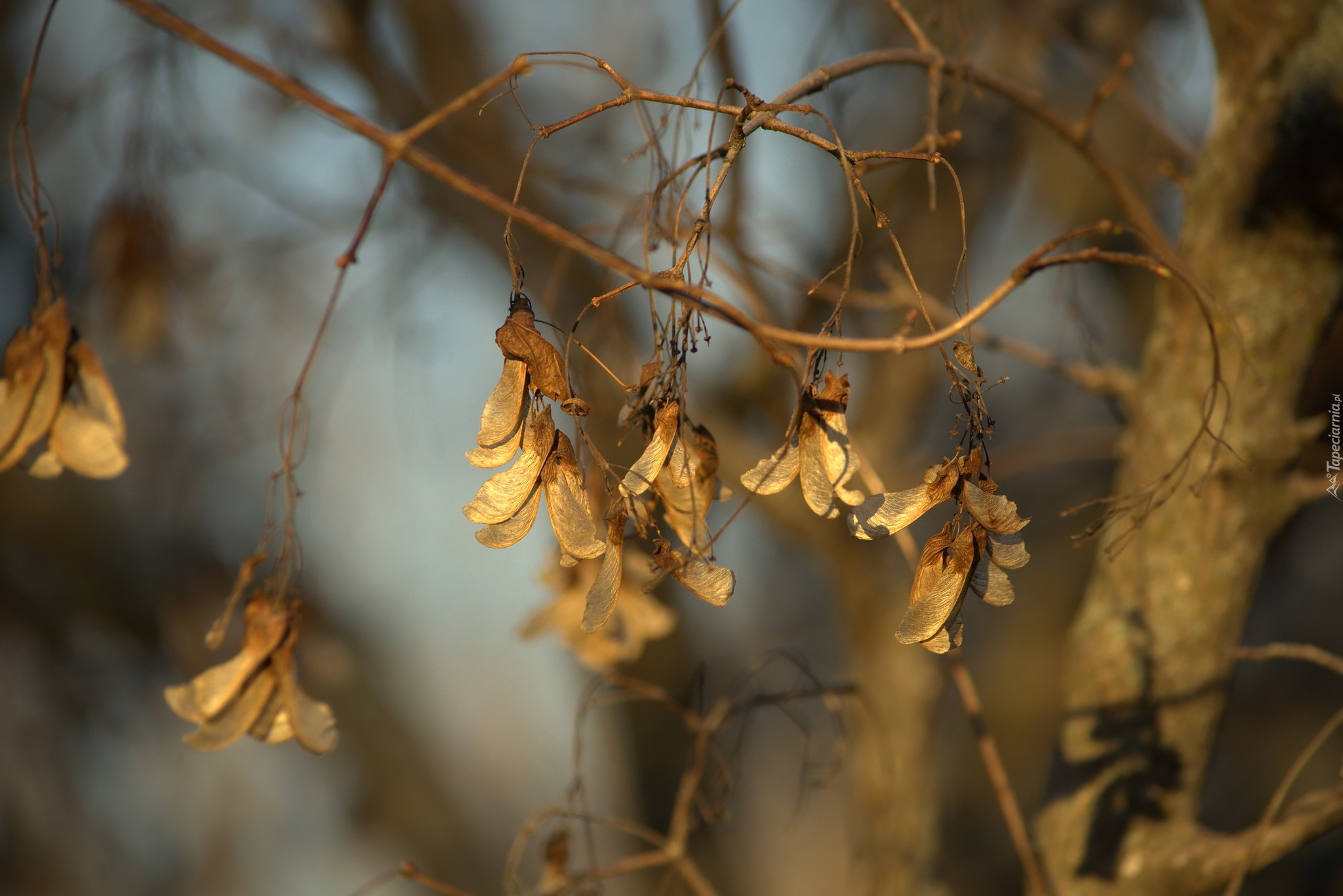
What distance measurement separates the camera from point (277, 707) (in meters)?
0.65

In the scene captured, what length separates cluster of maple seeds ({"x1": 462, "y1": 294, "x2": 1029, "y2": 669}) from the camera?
20.8 inches

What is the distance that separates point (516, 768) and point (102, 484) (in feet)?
16.4

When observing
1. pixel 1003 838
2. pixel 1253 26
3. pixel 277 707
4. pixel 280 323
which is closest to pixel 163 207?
pixel 280 323

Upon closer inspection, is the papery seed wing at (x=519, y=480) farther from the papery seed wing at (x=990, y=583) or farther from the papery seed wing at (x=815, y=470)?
the papery seed wing at (x=990, y=583)

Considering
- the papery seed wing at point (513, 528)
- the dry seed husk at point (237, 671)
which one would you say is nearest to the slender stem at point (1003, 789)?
the papery seed wing at point (513, 528)

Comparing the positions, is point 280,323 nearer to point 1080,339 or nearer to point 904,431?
point 904,431

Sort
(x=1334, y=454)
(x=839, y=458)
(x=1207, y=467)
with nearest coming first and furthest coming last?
1. (x=839, y=458)
2. (x=1207, y=467)
3. (x=1334, y=454)

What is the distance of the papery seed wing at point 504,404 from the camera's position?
0.55 metres

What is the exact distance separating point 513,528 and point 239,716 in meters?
0.25

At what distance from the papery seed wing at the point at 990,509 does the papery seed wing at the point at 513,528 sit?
10.1 inches

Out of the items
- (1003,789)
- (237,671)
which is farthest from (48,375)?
(1003,789)

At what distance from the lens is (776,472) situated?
21.2 inches

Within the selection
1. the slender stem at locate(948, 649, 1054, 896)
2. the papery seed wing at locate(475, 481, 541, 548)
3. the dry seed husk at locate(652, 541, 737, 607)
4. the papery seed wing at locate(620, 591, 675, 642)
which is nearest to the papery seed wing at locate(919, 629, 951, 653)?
the dry seed husk at locate(652, 541, 737, 607)

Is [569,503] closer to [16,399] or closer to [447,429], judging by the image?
[16,399]
